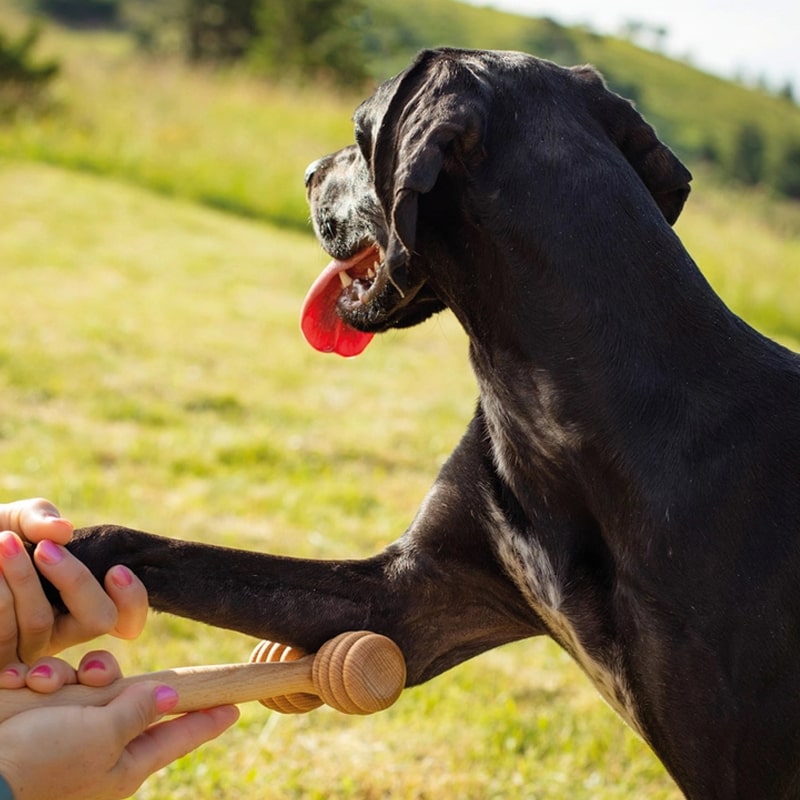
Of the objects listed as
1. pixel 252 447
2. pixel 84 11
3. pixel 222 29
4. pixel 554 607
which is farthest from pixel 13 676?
pixel 84 11

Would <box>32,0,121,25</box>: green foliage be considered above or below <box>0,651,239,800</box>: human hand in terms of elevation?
below

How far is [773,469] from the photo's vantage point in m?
2.35

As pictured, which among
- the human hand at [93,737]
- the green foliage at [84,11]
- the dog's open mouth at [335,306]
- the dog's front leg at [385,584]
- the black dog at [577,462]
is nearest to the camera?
the human hand at [93,737]

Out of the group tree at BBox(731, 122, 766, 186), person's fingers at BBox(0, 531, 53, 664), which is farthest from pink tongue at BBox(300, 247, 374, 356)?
tree at BBox(731, 122, 766, 186)

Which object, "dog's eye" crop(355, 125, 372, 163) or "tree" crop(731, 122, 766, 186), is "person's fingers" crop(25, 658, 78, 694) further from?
"tree" crop(731, 122, 766, 186)

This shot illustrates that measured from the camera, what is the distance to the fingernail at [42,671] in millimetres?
2176

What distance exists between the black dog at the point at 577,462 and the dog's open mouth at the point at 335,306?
0.28 meters

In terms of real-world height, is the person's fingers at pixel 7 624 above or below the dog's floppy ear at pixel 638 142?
below

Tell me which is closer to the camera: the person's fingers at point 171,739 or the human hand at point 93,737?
the human hand at point 93,737

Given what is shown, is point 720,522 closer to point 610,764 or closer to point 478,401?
point 478,401

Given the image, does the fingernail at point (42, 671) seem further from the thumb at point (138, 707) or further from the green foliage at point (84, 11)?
the green foliage at point (84, 11)

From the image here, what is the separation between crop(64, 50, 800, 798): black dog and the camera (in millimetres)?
2244

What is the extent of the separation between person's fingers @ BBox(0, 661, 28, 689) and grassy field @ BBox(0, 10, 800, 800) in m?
0.99

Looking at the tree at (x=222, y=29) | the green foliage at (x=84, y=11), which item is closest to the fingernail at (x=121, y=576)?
the tree at (x=222, y=29)
